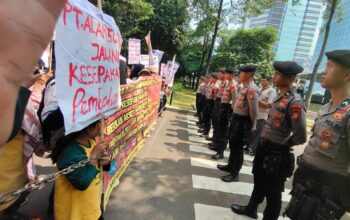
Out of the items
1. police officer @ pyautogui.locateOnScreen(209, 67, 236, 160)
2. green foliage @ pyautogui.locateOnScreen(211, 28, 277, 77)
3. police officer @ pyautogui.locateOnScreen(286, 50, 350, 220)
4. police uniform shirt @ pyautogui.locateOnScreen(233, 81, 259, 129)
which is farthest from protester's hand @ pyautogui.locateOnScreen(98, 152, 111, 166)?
green foliage @ pyautogui.locateOnScreen(211, 28, 277, 77)

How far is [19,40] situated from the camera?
24.0 inches

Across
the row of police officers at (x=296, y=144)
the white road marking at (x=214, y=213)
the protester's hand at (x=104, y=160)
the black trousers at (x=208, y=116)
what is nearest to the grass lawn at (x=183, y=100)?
the black trousers at (x=208, y=116)

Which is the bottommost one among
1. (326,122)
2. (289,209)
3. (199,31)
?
(289,209)

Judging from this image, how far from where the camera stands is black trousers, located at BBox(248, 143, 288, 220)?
3439 mm

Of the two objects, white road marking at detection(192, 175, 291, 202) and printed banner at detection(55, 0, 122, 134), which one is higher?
printed banner at detection(55, 0, 122, 134)

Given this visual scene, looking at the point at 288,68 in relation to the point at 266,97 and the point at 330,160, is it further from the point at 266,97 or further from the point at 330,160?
the point at 266,97

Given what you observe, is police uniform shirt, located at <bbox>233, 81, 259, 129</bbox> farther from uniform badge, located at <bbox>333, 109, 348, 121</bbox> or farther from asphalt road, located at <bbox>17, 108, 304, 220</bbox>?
uniform badge, located at <bbox>333, 109, 348, 121</bbox>

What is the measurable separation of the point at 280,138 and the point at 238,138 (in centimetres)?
Result: 175

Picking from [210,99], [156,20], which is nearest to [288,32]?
[156,20]

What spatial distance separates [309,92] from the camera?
1619 cm

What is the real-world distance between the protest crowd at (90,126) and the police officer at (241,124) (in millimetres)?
1131

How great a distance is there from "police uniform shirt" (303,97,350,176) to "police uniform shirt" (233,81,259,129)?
2418 millimetres

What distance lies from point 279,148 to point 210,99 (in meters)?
5.83

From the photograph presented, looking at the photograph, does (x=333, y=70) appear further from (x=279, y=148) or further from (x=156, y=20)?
(x=156, y=20)
